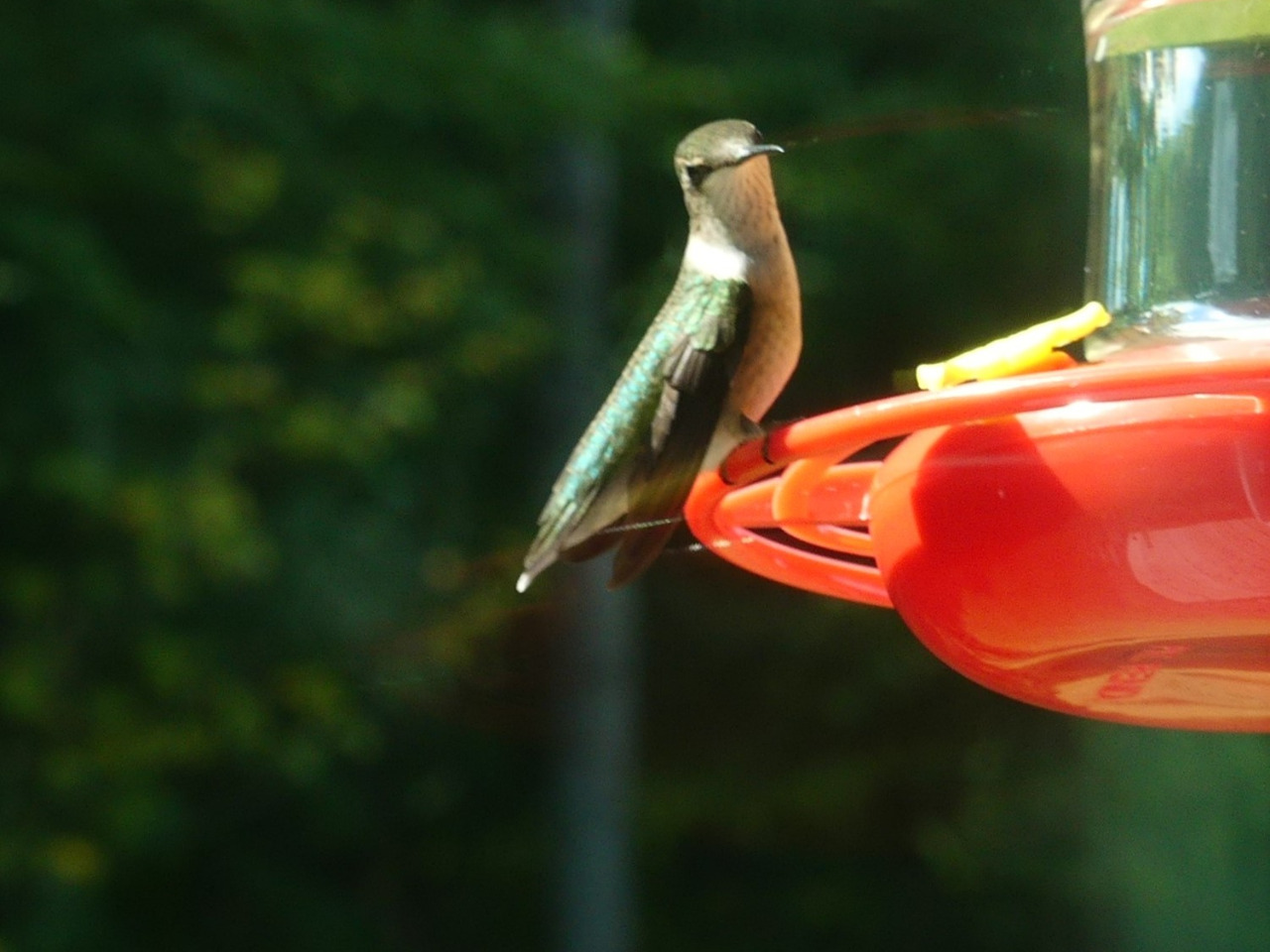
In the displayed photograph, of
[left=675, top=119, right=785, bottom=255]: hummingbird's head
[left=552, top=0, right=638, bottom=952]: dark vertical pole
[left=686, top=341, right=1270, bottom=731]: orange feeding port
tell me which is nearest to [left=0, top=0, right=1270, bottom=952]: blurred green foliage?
[left=552, top=0, right=638, bottom=952]: dark vertical pole

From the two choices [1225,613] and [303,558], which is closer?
[1225,613]

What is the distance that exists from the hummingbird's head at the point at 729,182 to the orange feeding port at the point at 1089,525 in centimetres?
71

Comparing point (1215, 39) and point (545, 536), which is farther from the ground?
point (1215, 39)

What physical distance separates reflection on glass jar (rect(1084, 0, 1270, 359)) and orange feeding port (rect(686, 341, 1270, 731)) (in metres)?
0.38

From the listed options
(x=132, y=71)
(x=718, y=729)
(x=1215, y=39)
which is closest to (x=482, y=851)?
(x=718, y=729)

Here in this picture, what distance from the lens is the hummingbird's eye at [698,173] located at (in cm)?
231

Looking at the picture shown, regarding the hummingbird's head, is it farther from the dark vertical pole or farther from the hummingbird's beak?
the dark vertical pole

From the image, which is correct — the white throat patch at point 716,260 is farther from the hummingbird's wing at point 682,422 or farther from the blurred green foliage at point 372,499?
the blurred green foliage at point 372,499

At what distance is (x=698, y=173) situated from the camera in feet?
7.62

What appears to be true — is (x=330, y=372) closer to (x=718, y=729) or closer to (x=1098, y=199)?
(x=718, y=729)

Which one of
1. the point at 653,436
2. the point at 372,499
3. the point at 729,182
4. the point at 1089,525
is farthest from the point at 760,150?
the point at 372,499

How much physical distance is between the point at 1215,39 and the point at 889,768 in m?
3.99

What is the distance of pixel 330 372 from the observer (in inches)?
231

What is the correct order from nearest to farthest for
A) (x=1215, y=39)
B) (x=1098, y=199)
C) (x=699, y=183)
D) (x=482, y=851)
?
(x=1215, y=39) < (x=1098, y=199) < (x=699, y=183) < (x=482, y=851)
